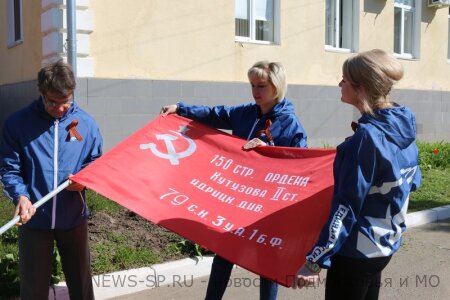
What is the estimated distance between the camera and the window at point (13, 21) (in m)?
10.8

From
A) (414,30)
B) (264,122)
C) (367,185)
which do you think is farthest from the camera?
(414,30)

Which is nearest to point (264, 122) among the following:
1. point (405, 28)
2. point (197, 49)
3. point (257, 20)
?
point (197, 49)

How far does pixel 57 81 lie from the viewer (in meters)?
3.05

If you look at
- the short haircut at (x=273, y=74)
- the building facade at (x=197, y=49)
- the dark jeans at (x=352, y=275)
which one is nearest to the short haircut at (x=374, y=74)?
the dark jeans at (x=352, y=275)

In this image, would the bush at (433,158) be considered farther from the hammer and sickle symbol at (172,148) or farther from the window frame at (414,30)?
the hammer and sickle symbol at (172,148)

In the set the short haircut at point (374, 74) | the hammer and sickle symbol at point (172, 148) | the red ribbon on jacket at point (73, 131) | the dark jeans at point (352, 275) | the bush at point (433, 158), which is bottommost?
the bush at point (433, 158)

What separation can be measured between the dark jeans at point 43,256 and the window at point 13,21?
8327 millimetres

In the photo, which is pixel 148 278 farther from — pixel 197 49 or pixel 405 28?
pixel 405 28

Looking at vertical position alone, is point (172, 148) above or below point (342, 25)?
below

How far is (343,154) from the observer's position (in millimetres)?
2516

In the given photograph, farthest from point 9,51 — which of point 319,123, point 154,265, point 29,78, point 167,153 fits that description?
point 167,153

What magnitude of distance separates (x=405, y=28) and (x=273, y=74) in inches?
468

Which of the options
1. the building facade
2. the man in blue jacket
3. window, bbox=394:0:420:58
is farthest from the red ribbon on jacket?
window, bbox=394:0:420:58

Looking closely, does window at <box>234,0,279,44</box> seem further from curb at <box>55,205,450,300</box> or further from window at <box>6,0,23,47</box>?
curb at <box>55,205,450,300</box>
